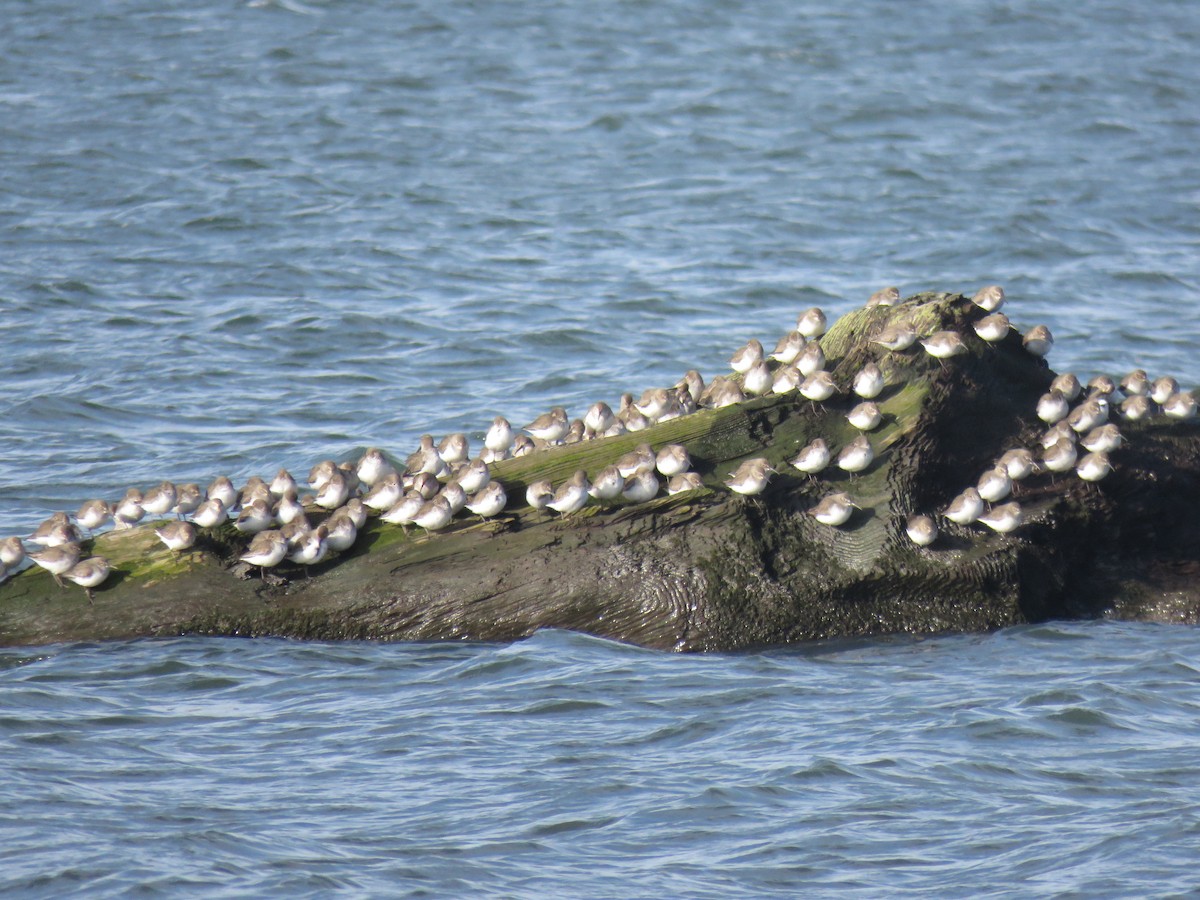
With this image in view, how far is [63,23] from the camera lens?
33.2m

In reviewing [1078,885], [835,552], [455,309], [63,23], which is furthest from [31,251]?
[1078,885]

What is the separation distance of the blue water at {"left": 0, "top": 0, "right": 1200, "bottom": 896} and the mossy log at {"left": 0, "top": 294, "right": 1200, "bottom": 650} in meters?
0.25

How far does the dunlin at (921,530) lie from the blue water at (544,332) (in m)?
0.73

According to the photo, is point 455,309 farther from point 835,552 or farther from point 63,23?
point 63,23

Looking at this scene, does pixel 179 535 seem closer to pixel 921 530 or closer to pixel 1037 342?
pixel 921 530

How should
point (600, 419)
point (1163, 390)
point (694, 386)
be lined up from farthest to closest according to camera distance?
point (694, 386) → point (600, 419) → point (1163, 390)

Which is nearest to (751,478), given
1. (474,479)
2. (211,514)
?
(474,479)

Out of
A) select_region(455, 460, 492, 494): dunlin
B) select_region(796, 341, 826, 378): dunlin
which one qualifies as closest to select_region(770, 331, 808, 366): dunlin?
select_region(796, 341, 826, 378): dunlin

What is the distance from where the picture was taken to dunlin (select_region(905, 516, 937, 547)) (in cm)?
984

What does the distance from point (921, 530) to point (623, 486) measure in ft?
6.34

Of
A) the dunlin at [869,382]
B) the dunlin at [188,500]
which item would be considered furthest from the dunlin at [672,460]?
the dunlin at [188,500]

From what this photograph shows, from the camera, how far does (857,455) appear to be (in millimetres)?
9969

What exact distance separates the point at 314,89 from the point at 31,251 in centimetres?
1062

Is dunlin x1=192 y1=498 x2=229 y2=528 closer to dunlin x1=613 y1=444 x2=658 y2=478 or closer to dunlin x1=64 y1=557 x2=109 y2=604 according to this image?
dunlin x1=64 y1=557 x2=109 y2=604
